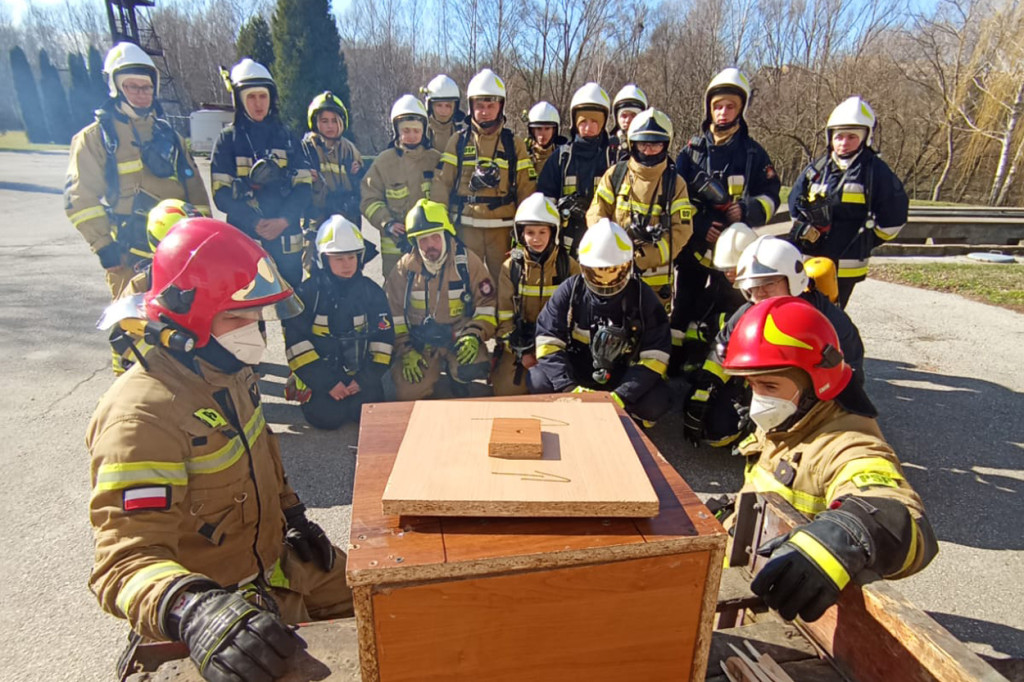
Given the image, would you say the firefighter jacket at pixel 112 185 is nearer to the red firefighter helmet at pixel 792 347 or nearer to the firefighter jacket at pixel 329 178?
the firefighter jacket at pixel 329 178

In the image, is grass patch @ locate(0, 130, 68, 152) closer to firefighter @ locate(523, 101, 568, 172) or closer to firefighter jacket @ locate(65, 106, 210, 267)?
firefighter jacket @ locate(65, 106, 210, 267)

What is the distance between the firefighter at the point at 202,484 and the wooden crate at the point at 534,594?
0.47m

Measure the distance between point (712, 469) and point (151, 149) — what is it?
4965 mm

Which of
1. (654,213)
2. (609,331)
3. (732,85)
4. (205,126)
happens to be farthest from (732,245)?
(205,126)

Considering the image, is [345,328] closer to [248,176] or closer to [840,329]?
[248,176]

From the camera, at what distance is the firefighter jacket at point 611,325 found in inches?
157

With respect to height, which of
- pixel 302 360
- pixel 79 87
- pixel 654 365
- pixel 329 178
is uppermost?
pixel 79 87

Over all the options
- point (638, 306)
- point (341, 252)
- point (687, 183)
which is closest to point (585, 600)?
point (638, 306)

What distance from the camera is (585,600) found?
135 cm

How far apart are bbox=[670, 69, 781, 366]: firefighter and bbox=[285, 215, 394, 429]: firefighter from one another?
268 centimetres

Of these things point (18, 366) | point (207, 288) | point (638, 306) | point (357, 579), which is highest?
point (207, 288)

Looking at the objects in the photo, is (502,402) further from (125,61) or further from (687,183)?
(125,61)

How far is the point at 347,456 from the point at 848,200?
446 centimetres

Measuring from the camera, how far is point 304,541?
248 cm
